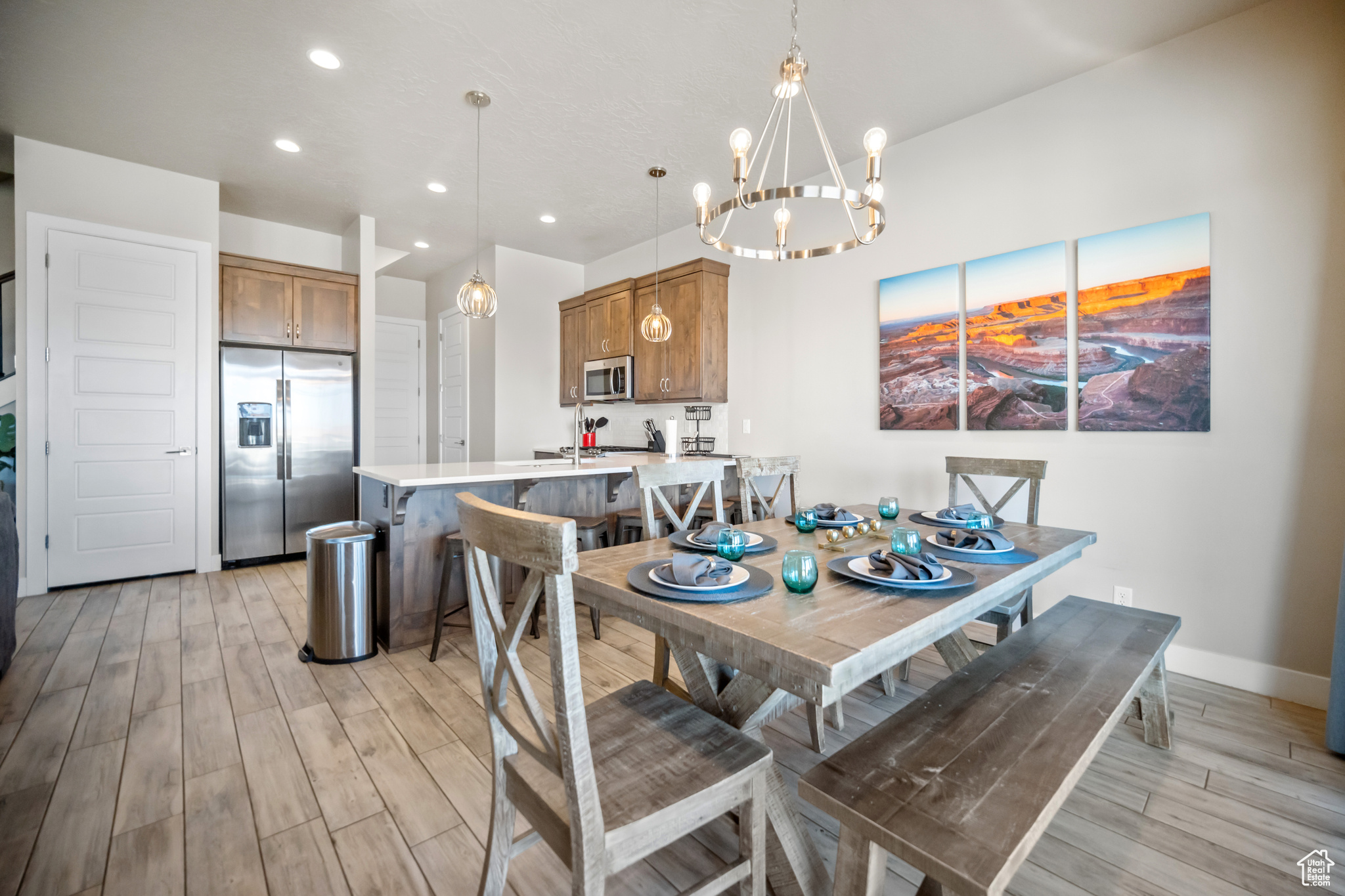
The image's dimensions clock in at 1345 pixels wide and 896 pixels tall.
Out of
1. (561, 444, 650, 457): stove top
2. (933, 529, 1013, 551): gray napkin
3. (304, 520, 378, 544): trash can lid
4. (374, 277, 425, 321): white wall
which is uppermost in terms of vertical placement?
(374, 277, 425, 321): white wall

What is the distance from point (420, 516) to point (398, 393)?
432 centimetres

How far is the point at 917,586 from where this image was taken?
1.30 m

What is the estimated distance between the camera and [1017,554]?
5.43 feet

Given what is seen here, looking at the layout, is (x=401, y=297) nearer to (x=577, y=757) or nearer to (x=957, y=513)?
(x=957, y=513)

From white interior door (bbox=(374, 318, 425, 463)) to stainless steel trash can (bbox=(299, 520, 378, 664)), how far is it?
4.15 metres

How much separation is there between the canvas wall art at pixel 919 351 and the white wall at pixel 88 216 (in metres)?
4.87

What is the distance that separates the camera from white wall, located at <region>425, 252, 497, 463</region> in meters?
5.57

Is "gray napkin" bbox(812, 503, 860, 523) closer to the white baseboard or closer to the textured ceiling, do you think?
the white baseboard

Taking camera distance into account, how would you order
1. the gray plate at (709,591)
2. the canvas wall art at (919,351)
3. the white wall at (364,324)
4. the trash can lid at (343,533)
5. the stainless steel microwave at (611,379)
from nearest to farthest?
the gray plate at (709,591), the trash can lid at (343,533), the canvas wall art at (919,351), the white wall at (364,324), the stainless steel microwave at (611,379)

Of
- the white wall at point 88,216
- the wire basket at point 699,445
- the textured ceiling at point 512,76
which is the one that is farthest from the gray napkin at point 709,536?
the white wall at point 88,216

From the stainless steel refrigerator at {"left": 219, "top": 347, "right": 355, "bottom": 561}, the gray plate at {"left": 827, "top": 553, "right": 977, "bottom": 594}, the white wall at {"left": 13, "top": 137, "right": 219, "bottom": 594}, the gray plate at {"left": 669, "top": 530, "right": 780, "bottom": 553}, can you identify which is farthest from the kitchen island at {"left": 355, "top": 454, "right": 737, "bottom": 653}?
→ the white wall at {"left": 13, "top": 137, "right": 219, "bottom": 594}

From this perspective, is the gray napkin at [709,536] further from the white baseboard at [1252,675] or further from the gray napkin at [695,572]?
the white baseboard at [1252,675]

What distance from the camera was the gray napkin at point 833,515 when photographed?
2086 millimetres

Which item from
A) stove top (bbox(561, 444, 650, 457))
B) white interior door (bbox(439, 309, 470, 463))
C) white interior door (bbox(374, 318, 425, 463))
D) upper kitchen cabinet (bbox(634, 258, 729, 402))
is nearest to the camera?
upper kitchen cabinet (bbox(634, 258, 729, 402))
